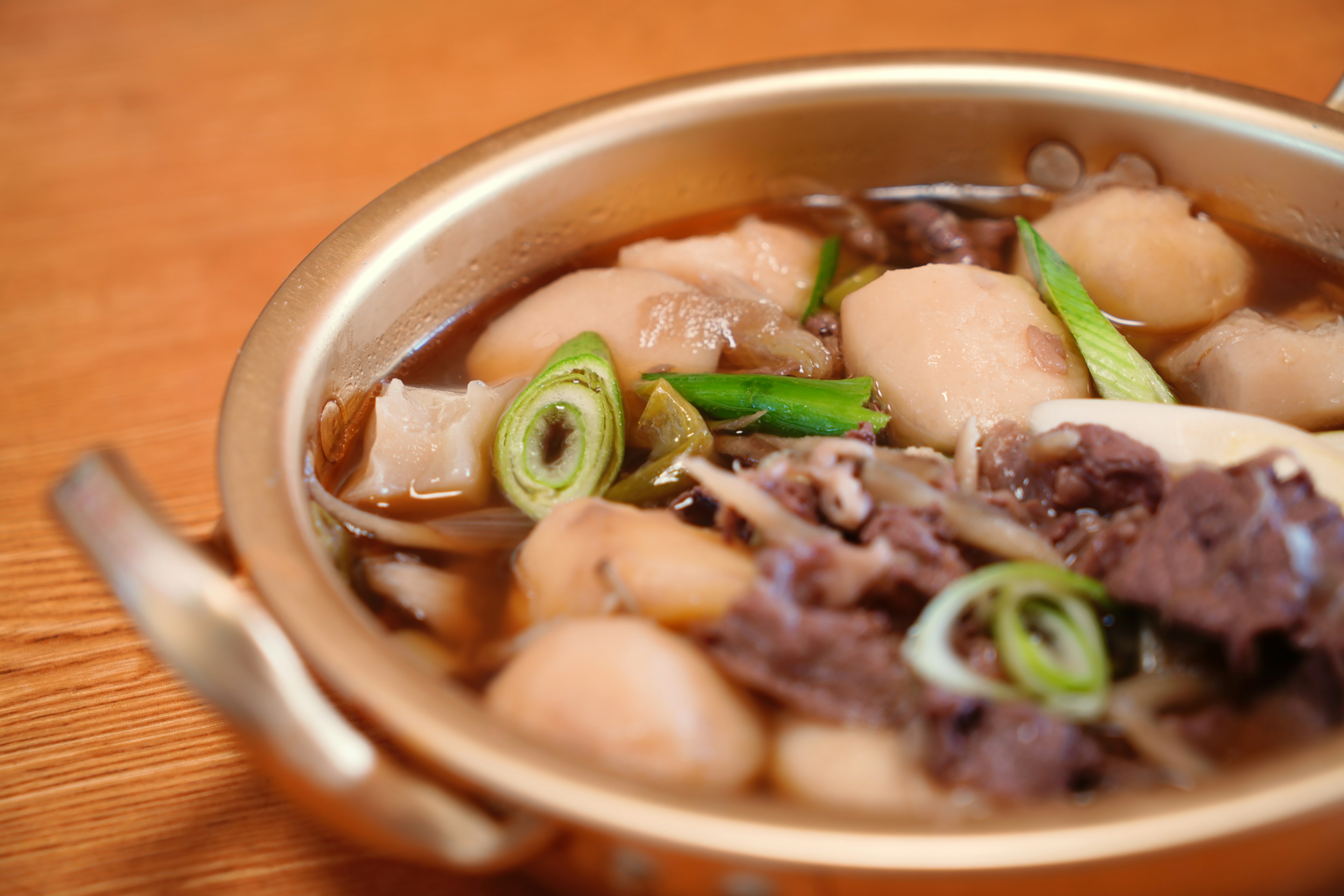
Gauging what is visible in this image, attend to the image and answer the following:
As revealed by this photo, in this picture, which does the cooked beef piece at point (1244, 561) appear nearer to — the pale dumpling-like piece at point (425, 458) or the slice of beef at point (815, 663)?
the slice of beef at point (815, 663)

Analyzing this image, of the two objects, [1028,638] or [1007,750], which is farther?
[1028,638]

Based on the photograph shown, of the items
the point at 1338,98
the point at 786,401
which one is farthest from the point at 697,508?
the point at 1338,98

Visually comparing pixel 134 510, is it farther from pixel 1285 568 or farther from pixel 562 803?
→ pixel 1285 568

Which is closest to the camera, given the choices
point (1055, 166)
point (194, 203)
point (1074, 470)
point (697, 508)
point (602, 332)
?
point (1074, 470)

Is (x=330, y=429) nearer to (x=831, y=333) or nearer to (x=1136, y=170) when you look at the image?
(x=831, y=333)

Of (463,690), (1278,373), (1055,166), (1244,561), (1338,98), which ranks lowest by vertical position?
(463,690)

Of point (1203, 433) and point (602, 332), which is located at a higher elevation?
point (1203, 433)

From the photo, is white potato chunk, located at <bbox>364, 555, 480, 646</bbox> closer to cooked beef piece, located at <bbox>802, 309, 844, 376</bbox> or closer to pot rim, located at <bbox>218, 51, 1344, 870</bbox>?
pot rim, located at <bbox>218, 51, 1344, 870</bbox>

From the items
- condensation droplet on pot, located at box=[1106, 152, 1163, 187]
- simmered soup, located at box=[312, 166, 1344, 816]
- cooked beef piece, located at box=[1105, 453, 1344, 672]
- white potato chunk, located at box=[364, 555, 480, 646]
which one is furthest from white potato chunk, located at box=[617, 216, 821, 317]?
cooked beef piece, located at box=[1105, 453, 1344, 672]
